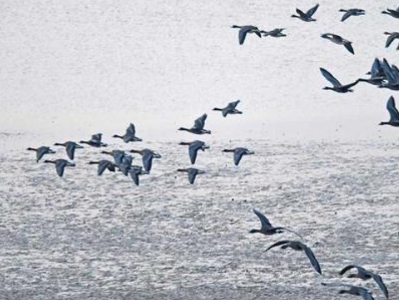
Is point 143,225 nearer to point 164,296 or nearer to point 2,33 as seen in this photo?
point 164,296

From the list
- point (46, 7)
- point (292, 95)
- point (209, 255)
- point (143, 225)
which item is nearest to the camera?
point (209, 255)

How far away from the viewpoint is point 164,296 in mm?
17250

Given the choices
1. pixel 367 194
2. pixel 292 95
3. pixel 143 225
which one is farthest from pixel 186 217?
pixel 292 95

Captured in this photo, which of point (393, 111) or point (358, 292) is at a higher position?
point (393, 111)

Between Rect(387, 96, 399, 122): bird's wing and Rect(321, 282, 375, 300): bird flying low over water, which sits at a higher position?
Rect(387, 96, 399, 122): bird's wing

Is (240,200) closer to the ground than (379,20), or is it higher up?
closer to the ground

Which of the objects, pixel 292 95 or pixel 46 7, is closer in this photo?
pixel 292 95

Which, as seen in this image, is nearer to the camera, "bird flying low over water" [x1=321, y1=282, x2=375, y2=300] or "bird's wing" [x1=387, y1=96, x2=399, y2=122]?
"bird flying low over water" [x1=321, y1=282, x2=375, y2=300]

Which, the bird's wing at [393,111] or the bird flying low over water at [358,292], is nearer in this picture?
the bird flying low over water at [358,292]

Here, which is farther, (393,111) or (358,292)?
(393,111)

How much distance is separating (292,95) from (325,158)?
6.56m

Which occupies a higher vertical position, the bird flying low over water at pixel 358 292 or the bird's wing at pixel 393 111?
the bird's wing at pixel 393 111

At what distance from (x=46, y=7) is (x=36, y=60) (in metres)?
4.36

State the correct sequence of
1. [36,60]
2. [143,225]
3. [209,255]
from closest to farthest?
[209,255], [143,225], [36,60]
